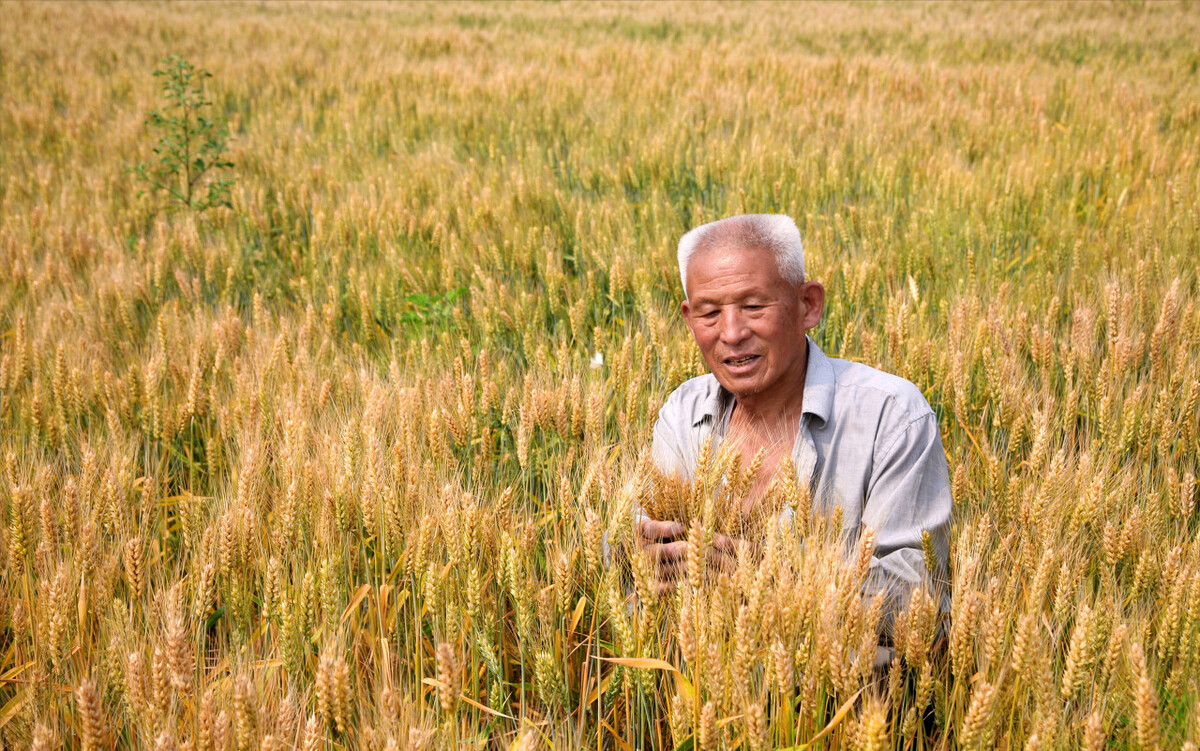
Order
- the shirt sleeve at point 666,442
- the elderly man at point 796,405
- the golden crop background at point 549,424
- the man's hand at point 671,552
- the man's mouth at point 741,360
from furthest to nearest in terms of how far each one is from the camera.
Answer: the shirt sleeve at point 666,442
the man's mouth at point 741,360
the elderly man at point 796,405
the man's hand at point 671,552
the golden crop background at point 549,424

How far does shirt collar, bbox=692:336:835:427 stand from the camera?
1.99 m

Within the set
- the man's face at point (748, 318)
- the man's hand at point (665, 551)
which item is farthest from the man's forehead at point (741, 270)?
the man's hand at point (665, 551)

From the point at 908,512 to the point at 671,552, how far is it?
0.57m

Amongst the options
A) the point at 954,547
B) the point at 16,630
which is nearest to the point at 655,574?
the point at 954,547

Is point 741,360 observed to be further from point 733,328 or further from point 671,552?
point 671,552

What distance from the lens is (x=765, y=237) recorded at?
6.75 ft

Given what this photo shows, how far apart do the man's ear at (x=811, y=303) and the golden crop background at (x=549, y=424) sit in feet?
1.63

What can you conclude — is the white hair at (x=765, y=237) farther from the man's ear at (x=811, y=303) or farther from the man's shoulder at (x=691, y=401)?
the man's shoulder at (x=691, y=401)

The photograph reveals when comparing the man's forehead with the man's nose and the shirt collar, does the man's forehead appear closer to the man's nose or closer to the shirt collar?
the man's nose

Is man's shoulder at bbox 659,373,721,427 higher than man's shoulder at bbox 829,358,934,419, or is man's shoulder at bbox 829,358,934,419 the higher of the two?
man's shoulder at bbox 829,358,934,419

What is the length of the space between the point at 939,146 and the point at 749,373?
14.8 ft

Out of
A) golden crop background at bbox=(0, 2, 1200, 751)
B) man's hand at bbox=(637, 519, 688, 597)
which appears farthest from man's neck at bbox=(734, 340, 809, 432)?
man's hand at bbox=(637, 519, 688, 597)

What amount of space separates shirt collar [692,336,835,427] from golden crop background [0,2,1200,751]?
0.23 meters

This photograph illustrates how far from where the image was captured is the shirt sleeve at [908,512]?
1.71m
